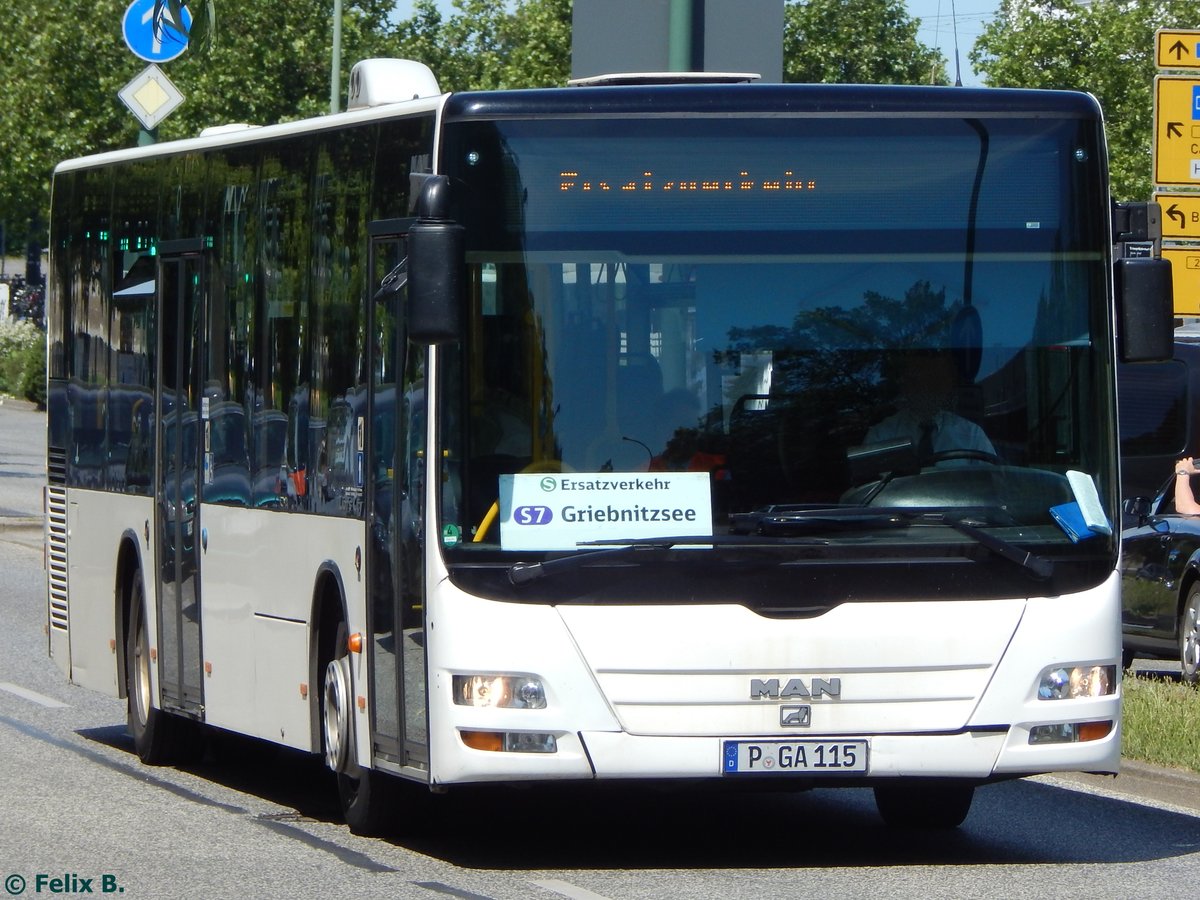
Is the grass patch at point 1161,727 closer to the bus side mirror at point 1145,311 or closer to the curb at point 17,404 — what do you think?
the bus side mirror at point 1145,311

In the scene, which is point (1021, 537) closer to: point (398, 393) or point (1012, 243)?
point (1012, 243)

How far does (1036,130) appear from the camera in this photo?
8.64 m

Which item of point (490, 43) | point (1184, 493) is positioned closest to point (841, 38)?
point (490, 43)

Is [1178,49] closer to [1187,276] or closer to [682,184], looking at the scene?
[1187,276]

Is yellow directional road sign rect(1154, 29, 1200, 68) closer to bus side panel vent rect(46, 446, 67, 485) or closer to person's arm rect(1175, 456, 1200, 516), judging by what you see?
person's arm rect(1175, 456, 1200, 516)

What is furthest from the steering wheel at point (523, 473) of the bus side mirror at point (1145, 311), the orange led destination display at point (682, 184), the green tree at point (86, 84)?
the green tree at point (86, 84)

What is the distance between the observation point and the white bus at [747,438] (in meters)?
8.23

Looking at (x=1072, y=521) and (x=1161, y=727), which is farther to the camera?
(x=1161, y=727)

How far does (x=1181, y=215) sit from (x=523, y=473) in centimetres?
601

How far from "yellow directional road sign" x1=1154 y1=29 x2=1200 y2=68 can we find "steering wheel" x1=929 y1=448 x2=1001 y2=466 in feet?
17.5

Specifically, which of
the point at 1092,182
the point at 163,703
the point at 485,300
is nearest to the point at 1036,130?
the point at 1092,182

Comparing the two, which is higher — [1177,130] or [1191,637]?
[1177,130]

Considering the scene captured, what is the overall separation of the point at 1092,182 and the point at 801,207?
108 cm

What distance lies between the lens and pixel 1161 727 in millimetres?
11781
